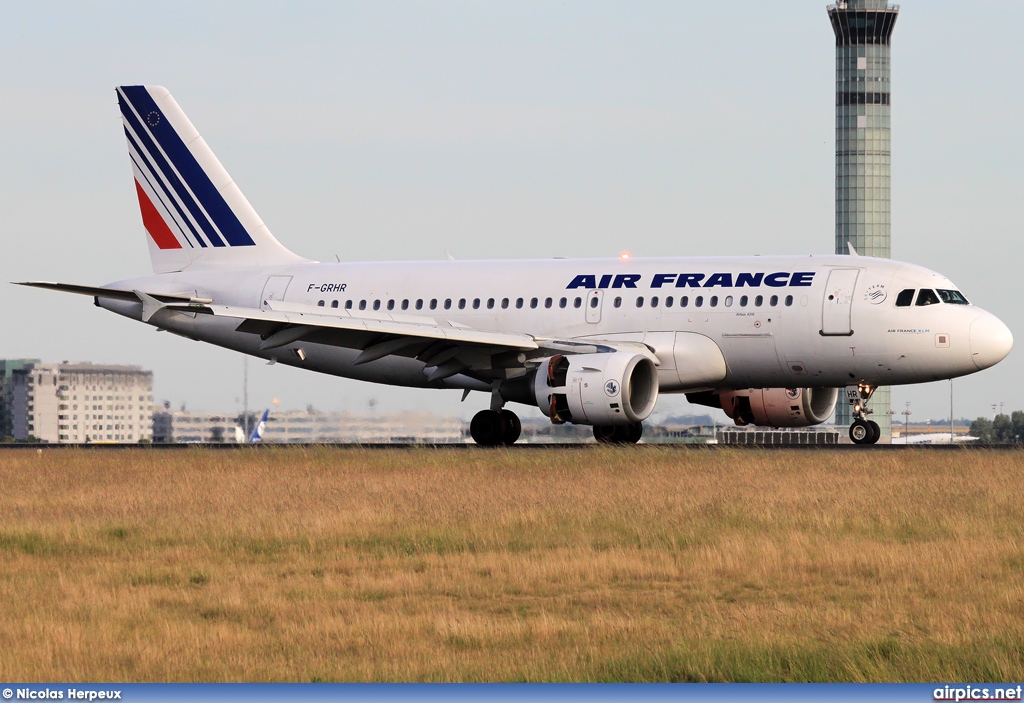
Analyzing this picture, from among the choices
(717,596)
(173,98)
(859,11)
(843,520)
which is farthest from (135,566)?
(859,11)

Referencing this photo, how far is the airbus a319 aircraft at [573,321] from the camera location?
30406 mm

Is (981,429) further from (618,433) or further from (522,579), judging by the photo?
(522,579)

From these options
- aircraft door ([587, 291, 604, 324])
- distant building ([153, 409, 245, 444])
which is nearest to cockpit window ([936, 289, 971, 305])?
aircraft door ([587, 291, 604, 324])

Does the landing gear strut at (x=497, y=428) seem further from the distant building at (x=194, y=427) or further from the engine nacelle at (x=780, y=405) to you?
the distant building at (x=194, y=427)

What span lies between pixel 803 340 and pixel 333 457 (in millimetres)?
9819

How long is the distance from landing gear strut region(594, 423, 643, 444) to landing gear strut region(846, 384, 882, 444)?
488 centimetres

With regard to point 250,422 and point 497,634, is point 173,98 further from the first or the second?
point 497,634

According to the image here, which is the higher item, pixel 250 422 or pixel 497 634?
pixel 250 422

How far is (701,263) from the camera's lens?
3269 cm

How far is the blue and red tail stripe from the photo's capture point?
128 feet

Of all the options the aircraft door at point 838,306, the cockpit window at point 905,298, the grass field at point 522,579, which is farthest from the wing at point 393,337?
the grass field at point 522,579

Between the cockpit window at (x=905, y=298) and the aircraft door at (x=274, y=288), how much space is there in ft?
49.7

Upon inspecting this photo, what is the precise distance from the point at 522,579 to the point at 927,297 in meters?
19.3

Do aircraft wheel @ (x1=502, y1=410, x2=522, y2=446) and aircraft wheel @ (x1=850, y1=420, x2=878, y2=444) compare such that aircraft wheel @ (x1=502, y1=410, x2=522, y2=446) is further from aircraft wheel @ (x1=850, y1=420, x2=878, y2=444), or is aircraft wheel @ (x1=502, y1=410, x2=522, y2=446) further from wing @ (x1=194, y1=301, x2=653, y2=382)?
aircraft wheel @ (x1=850, y1=420, x2=878, y2=444)
